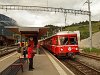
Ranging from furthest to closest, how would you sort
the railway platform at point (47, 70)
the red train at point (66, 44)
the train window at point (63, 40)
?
the train window at point (63, 40)
the red train at point (66, 44)
the railway platform at point (47, 70)

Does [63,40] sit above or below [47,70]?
above

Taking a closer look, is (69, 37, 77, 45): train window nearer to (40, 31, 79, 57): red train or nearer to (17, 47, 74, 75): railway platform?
(40, 31, 79, 57): red train

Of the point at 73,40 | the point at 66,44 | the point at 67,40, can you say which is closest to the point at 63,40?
the point at 67,40

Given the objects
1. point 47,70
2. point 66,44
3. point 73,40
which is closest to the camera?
point 47,70

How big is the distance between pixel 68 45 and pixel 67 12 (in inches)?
711

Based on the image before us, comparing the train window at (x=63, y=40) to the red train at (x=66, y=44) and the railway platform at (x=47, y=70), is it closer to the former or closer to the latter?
the red train at (x=66, y=44)

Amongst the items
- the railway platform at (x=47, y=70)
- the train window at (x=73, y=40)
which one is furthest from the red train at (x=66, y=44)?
the railway platform at (x=47, y=70)

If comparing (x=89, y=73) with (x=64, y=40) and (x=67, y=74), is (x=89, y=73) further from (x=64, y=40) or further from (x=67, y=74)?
(x=64, y=40)

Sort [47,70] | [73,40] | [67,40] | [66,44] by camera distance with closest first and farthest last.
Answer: [47,70]
[66,44]
[67,40]
[73,40]

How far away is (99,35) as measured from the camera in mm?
66875

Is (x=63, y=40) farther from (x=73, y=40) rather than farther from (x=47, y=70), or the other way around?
(x=47, y=70)

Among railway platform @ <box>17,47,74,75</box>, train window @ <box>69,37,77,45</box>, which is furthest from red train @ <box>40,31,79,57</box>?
railway platform @ <box>17,47,74,75</box>

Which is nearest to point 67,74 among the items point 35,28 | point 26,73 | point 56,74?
point 56,74

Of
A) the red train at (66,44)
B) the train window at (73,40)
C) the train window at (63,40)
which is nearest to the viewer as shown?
the red train at (66,44)
